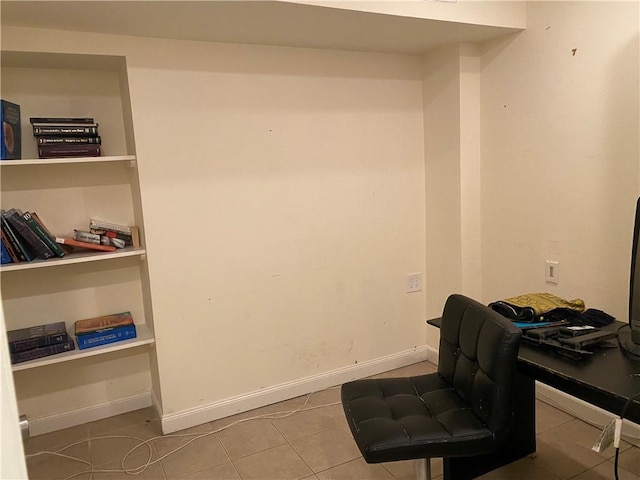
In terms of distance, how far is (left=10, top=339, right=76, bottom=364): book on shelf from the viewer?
2371mm

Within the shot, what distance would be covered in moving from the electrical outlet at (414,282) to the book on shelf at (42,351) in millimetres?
2055

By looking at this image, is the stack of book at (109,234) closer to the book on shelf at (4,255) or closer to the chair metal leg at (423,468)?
the book on shelf at (4,255)

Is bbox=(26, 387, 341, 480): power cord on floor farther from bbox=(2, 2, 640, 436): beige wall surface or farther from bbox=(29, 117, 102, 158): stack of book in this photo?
bbox=(29, 117, 102, 158): stack of book

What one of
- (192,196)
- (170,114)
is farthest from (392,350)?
(170,114)

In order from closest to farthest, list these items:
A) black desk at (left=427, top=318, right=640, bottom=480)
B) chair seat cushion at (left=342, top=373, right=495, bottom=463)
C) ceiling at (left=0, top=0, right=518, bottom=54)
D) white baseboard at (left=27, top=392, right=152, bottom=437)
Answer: black desk at (left=427, top=318, right=640, bottom=480) → chair seat cushion at (left=342, top=373, right=495, bottom=463) → ceiling at (left=0, top=0, right=518, bottom=54) → white baseboard at (left=27, top=392, right=152, bottom=437)

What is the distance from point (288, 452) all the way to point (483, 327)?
1229 millimetres

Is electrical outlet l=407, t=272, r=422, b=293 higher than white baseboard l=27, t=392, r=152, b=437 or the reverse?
higher

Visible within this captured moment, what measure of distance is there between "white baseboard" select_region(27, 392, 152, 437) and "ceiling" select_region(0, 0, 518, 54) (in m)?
2.02

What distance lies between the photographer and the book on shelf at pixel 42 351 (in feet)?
7.78

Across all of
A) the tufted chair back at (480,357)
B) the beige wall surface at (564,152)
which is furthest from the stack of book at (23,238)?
the beige wall surface at (564,152)

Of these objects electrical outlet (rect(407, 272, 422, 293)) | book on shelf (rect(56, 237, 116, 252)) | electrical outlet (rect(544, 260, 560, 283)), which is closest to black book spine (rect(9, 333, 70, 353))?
book on shelf (rect(56, 237, 116, 252))

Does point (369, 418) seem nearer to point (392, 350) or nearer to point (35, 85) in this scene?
point (392, 350)

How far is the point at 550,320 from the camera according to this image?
203 centimetres

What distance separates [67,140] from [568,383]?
241 centimetres
